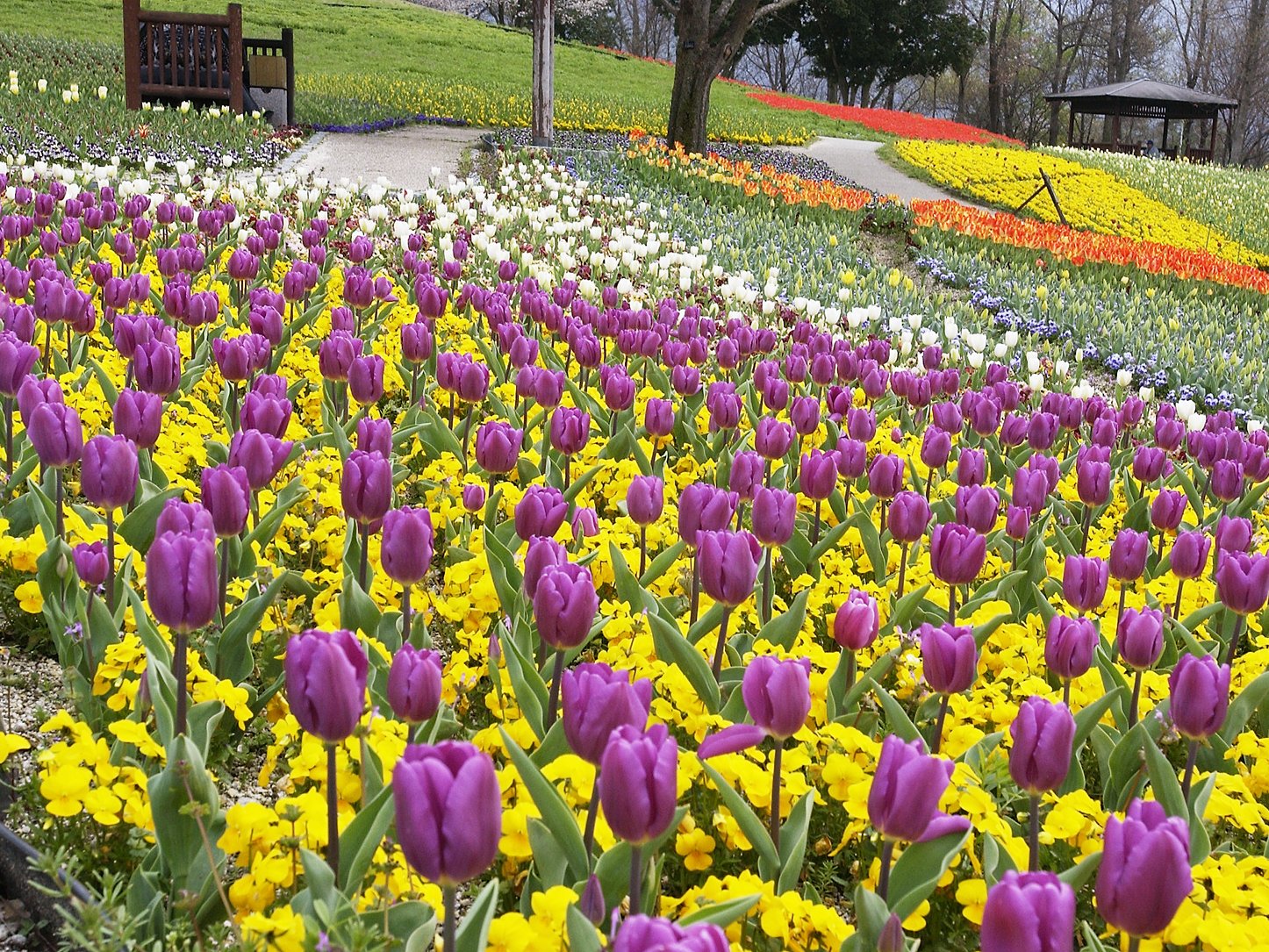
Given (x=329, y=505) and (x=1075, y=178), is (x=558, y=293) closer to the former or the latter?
(x=329, y=505)

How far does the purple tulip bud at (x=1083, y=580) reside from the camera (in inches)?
97.0

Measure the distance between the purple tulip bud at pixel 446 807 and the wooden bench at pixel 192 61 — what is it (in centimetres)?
1524

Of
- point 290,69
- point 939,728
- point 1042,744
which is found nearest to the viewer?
point 1042,744

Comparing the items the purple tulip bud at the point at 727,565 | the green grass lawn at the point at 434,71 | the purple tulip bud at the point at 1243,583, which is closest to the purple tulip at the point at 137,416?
the purple tulip bud at the point at 727,565

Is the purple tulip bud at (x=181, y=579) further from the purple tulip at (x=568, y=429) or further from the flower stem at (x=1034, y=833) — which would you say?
the purple tulip at (x=568, y=429)

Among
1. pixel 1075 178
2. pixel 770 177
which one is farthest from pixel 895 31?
pixel 770 177

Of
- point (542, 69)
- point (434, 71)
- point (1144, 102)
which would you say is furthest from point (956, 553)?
point (1144, 102)

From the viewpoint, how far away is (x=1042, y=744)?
1.58 m

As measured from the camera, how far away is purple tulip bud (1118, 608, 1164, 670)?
2.14 m

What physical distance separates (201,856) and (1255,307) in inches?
445

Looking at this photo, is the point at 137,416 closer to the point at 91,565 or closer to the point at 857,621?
the point at 91,565

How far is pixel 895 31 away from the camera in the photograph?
1671 inches

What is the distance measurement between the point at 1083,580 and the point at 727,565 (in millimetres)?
881

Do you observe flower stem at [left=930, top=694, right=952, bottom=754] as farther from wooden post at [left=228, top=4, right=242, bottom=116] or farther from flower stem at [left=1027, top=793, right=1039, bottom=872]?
wooden post at [left=228, top=4, right=242, bottom=116]
